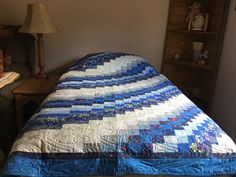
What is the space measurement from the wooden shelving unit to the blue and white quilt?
4.08 ft

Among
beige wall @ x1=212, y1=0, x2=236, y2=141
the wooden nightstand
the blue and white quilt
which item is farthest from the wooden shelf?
the wooden nightstand

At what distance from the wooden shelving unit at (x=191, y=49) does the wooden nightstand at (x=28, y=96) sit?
1420mm

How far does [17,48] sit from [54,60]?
43cm

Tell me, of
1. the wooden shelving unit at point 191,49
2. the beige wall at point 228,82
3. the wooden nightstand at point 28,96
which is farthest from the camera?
the wooden shelving unit at point 191,49

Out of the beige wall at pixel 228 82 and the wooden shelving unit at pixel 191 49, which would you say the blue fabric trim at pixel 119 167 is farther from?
the wooden shelving unit at pixel 191 49

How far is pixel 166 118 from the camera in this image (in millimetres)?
1434

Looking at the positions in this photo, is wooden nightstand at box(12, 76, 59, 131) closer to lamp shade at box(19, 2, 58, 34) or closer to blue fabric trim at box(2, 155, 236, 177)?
lamp shade at box(19, 2, 58, 34)

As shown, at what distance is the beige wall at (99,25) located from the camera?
2.67m

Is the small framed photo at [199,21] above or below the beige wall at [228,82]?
above

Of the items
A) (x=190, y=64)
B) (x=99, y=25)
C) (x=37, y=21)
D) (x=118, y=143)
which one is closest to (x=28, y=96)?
(x=37, y=21)

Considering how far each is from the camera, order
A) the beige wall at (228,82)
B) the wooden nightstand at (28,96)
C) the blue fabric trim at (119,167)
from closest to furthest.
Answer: the blue fabric trim at (119,167)
the wooden nightstand at (28,96)
the beige wall at (228,82)

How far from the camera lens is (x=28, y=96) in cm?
228

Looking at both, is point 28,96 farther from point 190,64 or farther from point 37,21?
point 190,64

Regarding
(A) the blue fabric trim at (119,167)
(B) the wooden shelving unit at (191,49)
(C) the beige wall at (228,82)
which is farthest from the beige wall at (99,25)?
(A) the blue fabric trim at (119,167)
